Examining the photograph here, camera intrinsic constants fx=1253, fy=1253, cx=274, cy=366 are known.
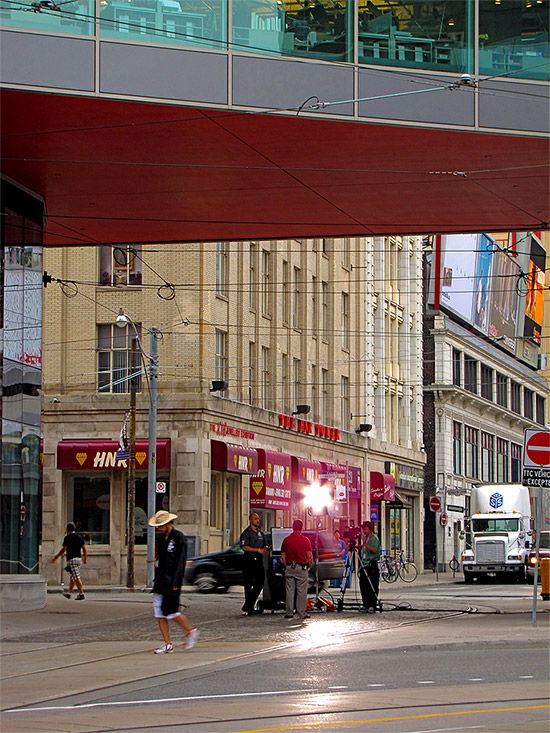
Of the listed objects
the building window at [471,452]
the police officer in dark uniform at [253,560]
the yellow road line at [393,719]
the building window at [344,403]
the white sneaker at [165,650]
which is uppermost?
the building window at [344,403]

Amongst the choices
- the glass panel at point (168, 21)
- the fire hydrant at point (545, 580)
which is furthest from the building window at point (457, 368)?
the glass panel at point (168, 21)

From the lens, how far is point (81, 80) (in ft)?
67.6

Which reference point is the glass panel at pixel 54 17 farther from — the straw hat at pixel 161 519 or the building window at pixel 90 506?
the building window at pixel 90 506

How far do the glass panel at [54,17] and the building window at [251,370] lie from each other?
25.6 meters

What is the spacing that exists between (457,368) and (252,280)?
27264 millimetres

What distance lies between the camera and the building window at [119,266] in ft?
138

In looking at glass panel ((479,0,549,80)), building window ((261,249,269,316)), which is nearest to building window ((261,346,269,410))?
building window ((261,249,269,316))

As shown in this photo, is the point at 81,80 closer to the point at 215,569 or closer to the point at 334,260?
the point at 215,569

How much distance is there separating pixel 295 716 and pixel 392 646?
6.89m

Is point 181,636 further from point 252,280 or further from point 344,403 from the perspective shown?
point 344,403

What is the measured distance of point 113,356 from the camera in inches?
1649

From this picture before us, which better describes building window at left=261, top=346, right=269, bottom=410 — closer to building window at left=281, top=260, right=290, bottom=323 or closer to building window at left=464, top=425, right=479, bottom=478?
building window at left=281, top=260, right=290, bottom=323

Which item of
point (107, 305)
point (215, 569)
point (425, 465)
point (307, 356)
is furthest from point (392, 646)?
point (425, 465)

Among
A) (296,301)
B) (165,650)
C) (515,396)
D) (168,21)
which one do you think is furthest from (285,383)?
(515,396)
